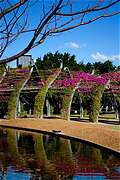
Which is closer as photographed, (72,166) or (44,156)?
(72,166)

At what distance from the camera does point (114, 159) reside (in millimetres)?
11852

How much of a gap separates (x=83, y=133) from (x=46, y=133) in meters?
3.02

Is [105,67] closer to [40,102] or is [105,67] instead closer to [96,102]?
[40,102]

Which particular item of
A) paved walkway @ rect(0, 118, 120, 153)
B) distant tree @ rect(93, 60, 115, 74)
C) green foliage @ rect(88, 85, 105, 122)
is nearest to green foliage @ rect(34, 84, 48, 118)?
paved walkway @ rect(0, 118, 120, 153)

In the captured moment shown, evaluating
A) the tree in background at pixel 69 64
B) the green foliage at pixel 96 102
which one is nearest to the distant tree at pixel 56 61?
the tree in background at pixel 69 64

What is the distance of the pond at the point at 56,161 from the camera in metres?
9.55

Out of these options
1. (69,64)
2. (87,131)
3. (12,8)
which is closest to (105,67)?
(69,64)

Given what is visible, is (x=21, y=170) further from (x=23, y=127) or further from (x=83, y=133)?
(x=23, y=127)

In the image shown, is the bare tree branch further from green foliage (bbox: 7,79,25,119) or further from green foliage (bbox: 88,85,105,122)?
green foliage (bbox: 7,79,25,119)

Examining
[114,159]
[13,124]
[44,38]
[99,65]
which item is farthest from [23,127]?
[99,65]

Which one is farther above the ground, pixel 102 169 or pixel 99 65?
pixel 99 65

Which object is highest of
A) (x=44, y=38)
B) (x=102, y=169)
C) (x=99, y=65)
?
(x=99, y=65)

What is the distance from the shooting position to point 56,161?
11742mm

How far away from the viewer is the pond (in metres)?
9.55
